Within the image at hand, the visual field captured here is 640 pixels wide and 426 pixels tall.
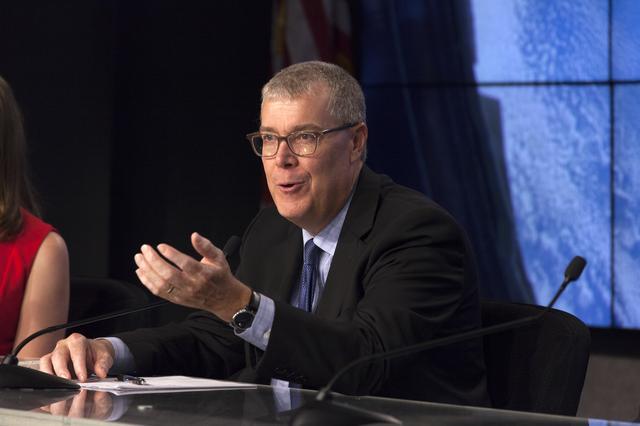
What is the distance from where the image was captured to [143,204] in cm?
536

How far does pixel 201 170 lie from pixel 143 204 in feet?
1.09

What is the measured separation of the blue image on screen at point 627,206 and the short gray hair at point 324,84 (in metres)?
2.37

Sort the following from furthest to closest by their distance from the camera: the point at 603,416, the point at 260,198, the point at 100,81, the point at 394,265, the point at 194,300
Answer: the point at 260,198 < the point at 100,81 < the point at 603,416 < the point at 394,265 < the point at 194,300

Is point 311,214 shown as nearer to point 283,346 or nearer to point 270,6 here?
point 283,346

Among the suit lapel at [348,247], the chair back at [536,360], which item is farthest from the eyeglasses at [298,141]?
the chair back at [536,360]

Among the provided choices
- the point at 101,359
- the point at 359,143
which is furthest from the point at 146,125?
the point at 101,359

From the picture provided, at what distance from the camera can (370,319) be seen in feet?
6.97

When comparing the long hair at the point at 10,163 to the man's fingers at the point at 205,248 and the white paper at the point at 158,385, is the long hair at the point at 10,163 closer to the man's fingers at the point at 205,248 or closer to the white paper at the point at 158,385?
the white paper at the point at 158,385

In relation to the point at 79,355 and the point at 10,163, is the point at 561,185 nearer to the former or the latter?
the point at 10,163

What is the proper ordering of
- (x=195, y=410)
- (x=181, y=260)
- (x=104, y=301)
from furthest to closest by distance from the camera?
1. (x=104, y=301)
2. (x=181, y=260)
3. (x=195, y=410)

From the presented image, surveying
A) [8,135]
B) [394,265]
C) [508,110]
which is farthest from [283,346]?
[508,110]

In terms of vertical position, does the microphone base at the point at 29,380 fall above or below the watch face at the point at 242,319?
below

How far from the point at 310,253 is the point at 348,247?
0.16 m

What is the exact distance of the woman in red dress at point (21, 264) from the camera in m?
2.88
